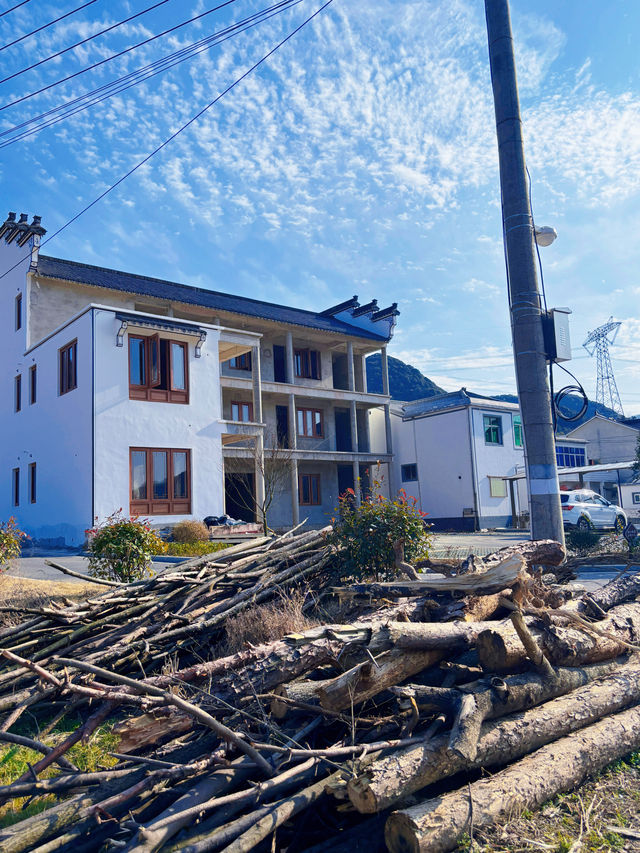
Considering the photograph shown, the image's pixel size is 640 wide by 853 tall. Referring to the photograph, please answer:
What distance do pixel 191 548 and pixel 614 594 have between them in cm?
1356

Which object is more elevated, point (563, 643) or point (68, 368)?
point (68, 368)

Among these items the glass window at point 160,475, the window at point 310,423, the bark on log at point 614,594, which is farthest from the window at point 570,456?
the bark on log at point 614,594

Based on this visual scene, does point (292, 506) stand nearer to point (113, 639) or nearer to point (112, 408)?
point (112, 408)

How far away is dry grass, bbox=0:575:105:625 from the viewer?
273 inches

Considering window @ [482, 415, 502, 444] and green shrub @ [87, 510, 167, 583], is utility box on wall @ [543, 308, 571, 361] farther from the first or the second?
window @ [482, 415, 502, 444]

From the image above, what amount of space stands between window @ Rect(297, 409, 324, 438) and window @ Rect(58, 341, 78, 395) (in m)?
13.9

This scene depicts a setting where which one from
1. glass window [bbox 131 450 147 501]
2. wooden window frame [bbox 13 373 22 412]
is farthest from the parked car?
wooden window frame [bbox 13 373 22 412]

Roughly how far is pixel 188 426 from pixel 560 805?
19.2m

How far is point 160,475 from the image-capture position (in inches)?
830

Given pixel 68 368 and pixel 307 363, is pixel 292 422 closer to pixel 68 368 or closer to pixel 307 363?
pixel 307 363

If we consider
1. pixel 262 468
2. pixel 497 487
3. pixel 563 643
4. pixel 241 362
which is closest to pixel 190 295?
pixel 241 362

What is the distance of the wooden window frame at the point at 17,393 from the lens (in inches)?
984

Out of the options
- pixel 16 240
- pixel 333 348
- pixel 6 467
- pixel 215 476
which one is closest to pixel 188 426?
pixel 215 476

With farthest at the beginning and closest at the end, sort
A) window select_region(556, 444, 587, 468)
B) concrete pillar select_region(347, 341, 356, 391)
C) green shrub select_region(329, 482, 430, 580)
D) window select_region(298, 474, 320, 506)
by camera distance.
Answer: window select_region(556, 444, 587, 468), concrete pillar select_region(347, 341, 356, 391), window select_region(298, 474, 320, 506), green shrub select_region(329, 482, 430, 580)
